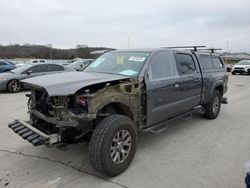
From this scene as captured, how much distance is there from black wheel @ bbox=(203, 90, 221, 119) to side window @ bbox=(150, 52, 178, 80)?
212cm

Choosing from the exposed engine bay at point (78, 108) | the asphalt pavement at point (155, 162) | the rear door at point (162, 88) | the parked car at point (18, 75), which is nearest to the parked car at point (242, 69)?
the parked car at point (18, 75)

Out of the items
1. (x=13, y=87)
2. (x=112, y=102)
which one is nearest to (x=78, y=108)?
(x=112, y=102)

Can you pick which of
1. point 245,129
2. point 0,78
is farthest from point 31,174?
point 0,78

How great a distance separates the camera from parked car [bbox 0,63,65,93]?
12.7 meters

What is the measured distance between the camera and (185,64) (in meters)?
5.91

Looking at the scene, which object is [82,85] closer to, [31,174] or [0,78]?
[31,174]

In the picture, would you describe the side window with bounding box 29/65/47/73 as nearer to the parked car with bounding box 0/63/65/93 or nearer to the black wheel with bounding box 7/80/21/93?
the parked car with bounding box 0/63/65/93

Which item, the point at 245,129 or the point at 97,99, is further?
the point at 245,129

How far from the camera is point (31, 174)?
3922 mm

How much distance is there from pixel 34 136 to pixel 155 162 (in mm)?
1891

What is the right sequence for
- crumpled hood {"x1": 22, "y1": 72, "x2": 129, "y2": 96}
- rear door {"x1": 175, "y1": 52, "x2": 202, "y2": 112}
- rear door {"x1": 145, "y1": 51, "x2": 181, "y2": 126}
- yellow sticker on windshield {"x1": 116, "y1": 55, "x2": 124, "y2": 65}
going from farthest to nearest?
rear door {"x1": 175, "y1": 52, "x2": 202, "y2": 112}
yellow sticker on windshield {"x1": 116, "y1": 55, "x2": 124, "y2": 65}
rear door {"x1": 145, "y1": 51, "x2": 181, "y2": 126}
crumpled hood {"x1": 22, "y1": 72, "x2": 129, "y2": 96}

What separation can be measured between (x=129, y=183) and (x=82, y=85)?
1467 millimetres

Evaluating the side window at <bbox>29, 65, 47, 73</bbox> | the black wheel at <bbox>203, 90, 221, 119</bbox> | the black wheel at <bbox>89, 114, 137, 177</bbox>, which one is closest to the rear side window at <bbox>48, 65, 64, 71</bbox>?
the side window at <bbox>29, 65, 47, 73</bbox>

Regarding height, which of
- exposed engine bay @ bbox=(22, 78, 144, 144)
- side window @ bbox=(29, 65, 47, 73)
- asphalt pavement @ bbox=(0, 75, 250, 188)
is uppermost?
side window @ bbox=(29, 65, 47, 73)
